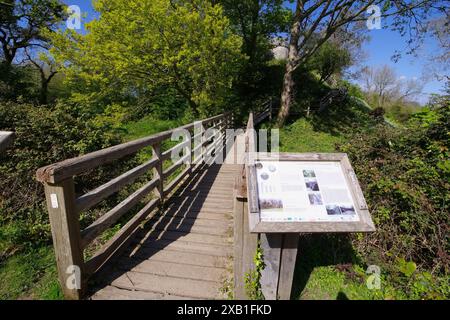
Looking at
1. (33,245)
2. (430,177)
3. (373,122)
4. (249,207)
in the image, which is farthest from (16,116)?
(373,122)

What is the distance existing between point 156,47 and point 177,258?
7.51 meters

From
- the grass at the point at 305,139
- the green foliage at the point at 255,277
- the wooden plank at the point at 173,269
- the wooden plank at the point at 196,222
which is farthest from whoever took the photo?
the grass at the point at 305,139

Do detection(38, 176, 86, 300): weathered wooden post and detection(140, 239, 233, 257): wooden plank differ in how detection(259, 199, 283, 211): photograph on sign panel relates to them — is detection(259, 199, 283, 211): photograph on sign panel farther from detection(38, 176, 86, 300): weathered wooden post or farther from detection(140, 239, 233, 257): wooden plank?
detection(38, 176, 86, 300): weathered wooden post

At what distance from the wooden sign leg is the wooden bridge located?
0.28 metres

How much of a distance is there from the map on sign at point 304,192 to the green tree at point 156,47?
717cm

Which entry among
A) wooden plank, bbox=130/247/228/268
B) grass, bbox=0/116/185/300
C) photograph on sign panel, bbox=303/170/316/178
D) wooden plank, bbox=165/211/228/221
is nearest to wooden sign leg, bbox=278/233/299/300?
photograph on sign panel, bbox=303/170/316/178

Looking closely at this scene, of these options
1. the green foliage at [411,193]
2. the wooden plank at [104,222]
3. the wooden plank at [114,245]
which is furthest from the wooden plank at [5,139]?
the green foliage at [411,193]

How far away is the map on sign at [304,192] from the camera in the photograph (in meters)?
1.84

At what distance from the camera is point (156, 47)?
8070 mm

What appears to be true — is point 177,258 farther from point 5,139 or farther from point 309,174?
point 5,139

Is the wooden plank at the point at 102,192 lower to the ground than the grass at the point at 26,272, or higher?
higher

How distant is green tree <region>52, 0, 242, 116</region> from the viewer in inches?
315

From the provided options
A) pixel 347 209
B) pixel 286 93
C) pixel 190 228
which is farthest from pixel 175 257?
pixel 286 93

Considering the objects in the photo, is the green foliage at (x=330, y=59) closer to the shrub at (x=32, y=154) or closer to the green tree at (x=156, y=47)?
the green tree at (x=156, y=47)
